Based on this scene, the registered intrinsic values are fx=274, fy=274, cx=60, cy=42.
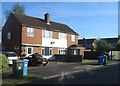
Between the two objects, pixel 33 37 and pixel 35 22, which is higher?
pixel 35 22

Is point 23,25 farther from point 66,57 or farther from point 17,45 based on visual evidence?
point 66,57

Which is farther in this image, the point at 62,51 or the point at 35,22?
the point at 62,51

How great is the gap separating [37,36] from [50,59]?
191 inches

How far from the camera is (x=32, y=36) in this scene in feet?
139

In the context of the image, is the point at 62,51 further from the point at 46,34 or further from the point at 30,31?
the point at 30,31

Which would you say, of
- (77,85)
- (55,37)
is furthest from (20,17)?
(77,85)

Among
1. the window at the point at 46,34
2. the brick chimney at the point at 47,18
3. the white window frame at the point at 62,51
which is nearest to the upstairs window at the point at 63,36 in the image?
the white window frame at the point at 62,51

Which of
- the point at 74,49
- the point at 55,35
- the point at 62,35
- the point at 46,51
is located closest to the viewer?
the point at 46,51

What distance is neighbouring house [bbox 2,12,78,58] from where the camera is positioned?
40.5 m

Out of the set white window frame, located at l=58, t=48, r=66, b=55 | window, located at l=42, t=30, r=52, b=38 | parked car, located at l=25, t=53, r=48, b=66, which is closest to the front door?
window, located at l=42, t=30, r=52, b=38

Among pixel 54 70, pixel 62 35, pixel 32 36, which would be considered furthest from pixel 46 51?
pixel 54 70

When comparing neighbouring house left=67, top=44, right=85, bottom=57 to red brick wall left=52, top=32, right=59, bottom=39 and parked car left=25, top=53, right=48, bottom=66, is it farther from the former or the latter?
parked car left=25, top=53, right=48, bottom=66

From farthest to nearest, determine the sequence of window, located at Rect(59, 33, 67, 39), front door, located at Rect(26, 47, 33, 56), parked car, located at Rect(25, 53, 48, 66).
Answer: window, located at Rect(59, 33, 67, 39) < front door, located at Rect(26, 47, 33, 56) < parked car, located at Rect(25, 53, 48, 66)

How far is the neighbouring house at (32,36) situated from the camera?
4050 cm
